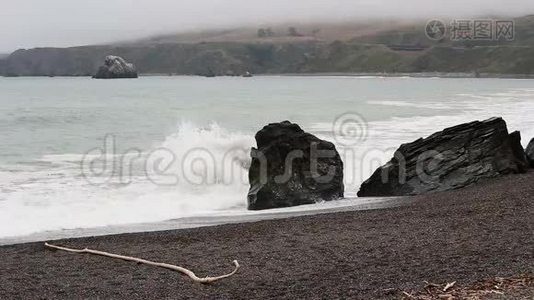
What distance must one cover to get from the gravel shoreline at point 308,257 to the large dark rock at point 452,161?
291 cm

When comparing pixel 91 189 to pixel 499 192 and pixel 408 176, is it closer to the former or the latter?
pixel 408 176

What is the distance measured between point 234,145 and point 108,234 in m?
11.4

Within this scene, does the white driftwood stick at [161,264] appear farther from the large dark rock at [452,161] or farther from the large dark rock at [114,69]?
the large dark rock at [114,69]

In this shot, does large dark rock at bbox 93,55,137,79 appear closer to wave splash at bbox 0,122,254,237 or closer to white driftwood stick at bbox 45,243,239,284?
wave splash at bbox 0,122,254,237

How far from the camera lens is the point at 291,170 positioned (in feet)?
49.7

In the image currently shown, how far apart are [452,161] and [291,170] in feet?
11.6

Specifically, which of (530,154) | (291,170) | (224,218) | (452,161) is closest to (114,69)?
(291,170)

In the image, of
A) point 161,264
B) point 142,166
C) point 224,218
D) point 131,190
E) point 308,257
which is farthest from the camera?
point 142,166

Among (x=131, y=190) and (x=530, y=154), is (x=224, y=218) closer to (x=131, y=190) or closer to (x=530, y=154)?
(x=131, y=190)

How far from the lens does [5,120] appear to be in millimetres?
44344

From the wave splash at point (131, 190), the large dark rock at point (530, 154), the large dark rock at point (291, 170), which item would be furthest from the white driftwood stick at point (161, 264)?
the large dark rock at point (530, 154)

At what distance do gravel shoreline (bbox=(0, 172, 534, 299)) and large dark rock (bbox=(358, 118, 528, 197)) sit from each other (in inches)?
115

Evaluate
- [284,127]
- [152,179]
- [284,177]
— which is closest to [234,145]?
[152,179]

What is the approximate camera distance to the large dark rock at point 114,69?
607 ft
